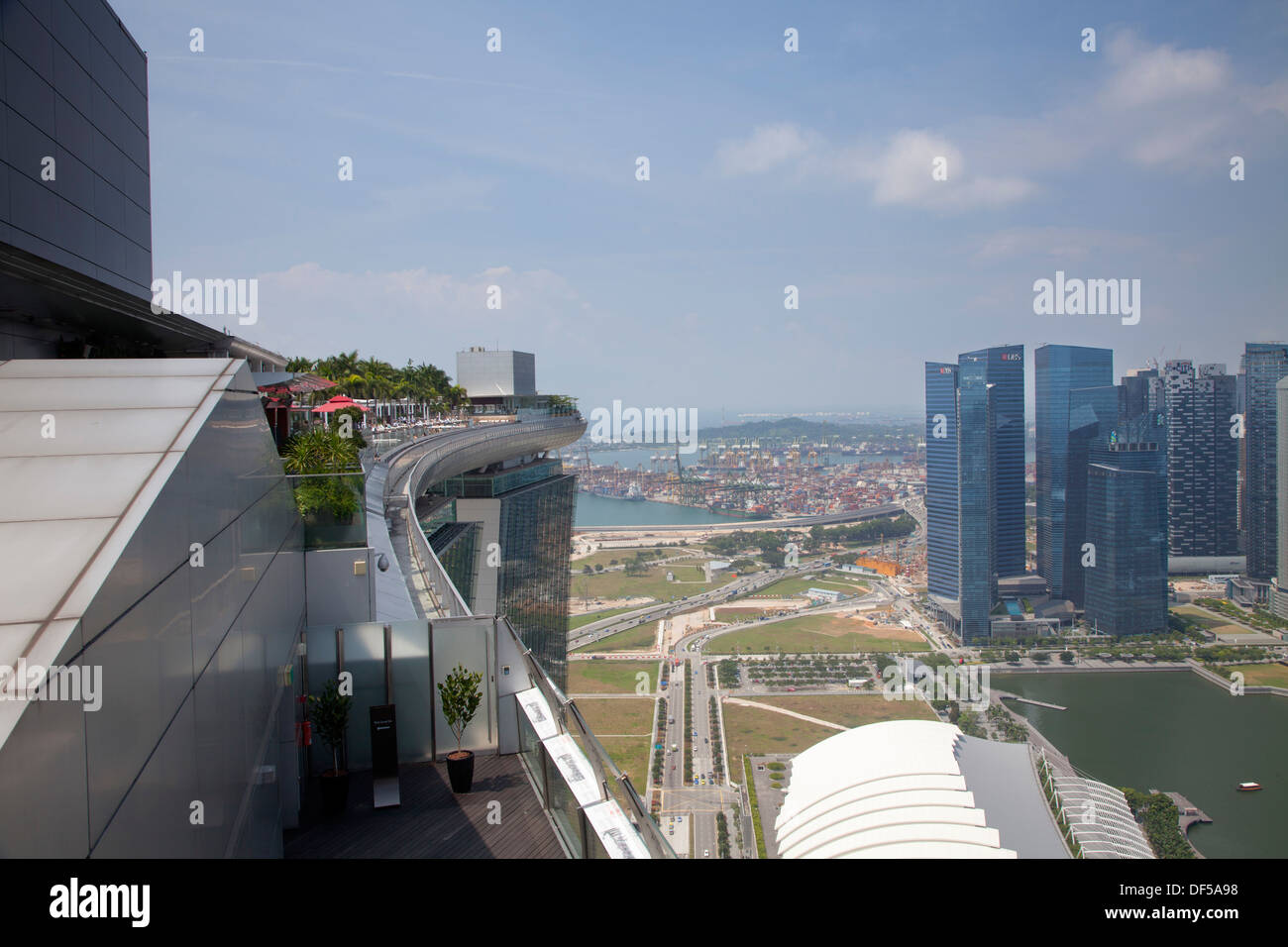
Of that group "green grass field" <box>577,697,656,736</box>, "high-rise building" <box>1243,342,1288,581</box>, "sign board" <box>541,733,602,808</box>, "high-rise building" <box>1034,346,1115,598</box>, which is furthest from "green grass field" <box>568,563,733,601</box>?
"sign board" <box>541,733,602,808</box>

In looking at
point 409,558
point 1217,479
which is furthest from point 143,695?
point 1217,479

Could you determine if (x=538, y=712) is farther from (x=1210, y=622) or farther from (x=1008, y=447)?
(x=1008, y=447)

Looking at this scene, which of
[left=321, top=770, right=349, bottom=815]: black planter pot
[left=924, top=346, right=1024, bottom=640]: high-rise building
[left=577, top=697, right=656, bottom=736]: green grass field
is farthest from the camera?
[left=924, top=346, right=1024, bottom=640]: high-rise building

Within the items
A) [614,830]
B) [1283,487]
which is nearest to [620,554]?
[1283,487]

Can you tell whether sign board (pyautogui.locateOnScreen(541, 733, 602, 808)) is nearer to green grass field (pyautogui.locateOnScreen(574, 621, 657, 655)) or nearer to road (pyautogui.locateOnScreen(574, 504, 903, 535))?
green grass field (pyautogui.locateOnScreen(574, 621, 657, 655))

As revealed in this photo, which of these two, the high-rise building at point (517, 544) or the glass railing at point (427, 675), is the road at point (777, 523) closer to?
the high-rise building at point (517, 544)

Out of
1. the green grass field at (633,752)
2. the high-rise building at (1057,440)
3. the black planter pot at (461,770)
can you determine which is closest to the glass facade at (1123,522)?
the high-rise building at (1057,440)

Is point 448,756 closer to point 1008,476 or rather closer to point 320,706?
point 320,706
